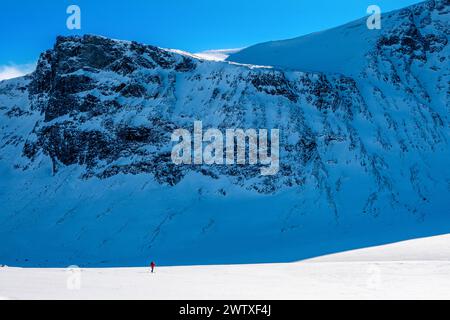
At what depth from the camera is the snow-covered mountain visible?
249ft

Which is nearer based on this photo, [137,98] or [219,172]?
[219,172]

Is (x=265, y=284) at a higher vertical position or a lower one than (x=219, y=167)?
lower

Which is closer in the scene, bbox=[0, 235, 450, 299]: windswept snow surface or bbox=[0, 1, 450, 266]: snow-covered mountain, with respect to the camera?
bbox=[0, 235, 450, 299]: windswept snow surface

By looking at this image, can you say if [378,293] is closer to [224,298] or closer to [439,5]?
[224,298]

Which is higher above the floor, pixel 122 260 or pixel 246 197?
pixel 246 197

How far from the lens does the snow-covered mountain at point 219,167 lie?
249ft

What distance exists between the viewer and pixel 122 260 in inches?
2766

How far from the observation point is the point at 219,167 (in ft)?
288

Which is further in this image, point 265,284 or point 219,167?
point 219,167

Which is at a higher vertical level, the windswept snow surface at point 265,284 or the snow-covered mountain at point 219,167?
→ the snow-covered mountain at point 219,167

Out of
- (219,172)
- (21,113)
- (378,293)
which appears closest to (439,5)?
(219,172)

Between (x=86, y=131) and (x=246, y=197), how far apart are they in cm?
3171

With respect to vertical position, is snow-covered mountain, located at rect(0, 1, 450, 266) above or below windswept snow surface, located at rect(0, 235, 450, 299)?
above

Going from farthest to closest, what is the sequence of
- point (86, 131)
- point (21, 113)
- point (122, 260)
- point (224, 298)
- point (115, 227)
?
point (21, 113)
point (86, 131)
point (115, 227)
point (122, 260)
point (224, 298)
